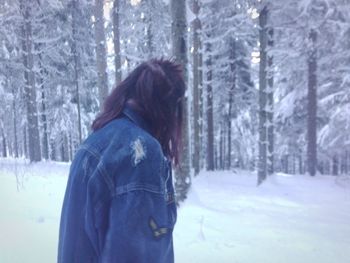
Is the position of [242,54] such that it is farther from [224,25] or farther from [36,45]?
[36,45]

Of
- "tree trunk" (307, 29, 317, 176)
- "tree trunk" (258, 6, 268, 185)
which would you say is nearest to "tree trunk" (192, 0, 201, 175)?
"tree trunk" (258, 6, 268, 185)

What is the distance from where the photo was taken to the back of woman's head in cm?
198

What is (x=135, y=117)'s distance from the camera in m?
1.96

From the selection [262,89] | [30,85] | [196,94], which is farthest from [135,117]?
[30,85]

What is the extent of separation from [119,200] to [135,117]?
0.44m

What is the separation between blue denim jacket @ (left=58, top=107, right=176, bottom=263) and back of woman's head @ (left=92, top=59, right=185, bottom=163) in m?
0.06

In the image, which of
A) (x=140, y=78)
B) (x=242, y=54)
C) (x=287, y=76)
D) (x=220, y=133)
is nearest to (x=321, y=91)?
(x=287, y=76)

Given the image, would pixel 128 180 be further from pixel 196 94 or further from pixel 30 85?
pixel 30 85

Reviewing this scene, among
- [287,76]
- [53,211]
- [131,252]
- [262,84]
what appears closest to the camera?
[131,252]

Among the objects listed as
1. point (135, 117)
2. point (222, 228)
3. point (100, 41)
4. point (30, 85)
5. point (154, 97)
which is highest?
point (100, 41)

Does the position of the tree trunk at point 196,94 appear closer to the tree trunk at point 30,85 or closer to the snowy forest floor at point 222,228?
the snowy forest floor at point 222,228

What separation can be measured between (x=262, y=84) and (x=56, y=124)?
56.8ft

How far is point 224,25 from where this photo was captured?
21.1 m

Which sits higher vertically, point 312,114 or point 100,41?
point 100,41
